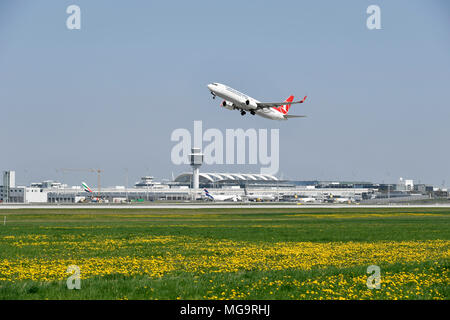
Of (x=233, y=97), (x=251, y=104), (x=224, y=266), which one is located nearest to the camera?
(x=224, y=266)

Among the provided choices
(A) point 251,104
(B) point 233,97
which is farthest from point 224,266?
(A) point 251,104

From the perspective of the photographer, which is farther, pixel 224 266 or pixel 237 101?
pixel 237 101

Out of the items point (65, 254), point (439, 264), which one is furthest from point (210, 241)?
point (439, 264)

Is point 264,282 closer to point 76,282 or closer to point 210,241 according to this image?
point 76,282

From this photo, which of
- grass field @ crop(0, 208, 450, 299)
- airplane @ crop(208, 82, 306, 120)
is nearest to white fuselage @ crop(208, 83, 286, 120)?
airplane @ crop(208, 82, 306, 120)

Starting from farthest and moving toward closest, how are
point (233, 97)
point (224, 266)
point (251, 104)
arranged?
point (251, 104), point (233, 97), point (224, 266)

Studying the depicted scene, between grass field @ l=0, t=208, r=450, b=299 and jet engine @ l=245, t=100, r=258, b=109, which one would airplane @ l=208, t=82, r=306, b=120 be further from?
grass field @ l=0, t=208, r=450, b=299

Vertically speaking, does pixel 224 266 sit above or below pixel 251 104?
below

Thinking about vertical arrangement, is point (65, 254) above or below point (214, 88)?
below

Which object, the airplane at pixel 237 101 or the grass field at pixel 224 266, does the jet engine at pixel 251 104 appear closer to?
the airplane at pixel 237 101

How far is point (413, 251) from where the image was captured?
38812mm

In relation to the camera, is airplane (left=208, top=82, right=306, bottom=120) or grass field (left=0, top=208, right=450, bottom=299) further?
airplane (left=208, top=82, right=306, bottom=120)

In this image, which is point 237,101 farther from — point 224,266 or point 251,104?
point 224,266
